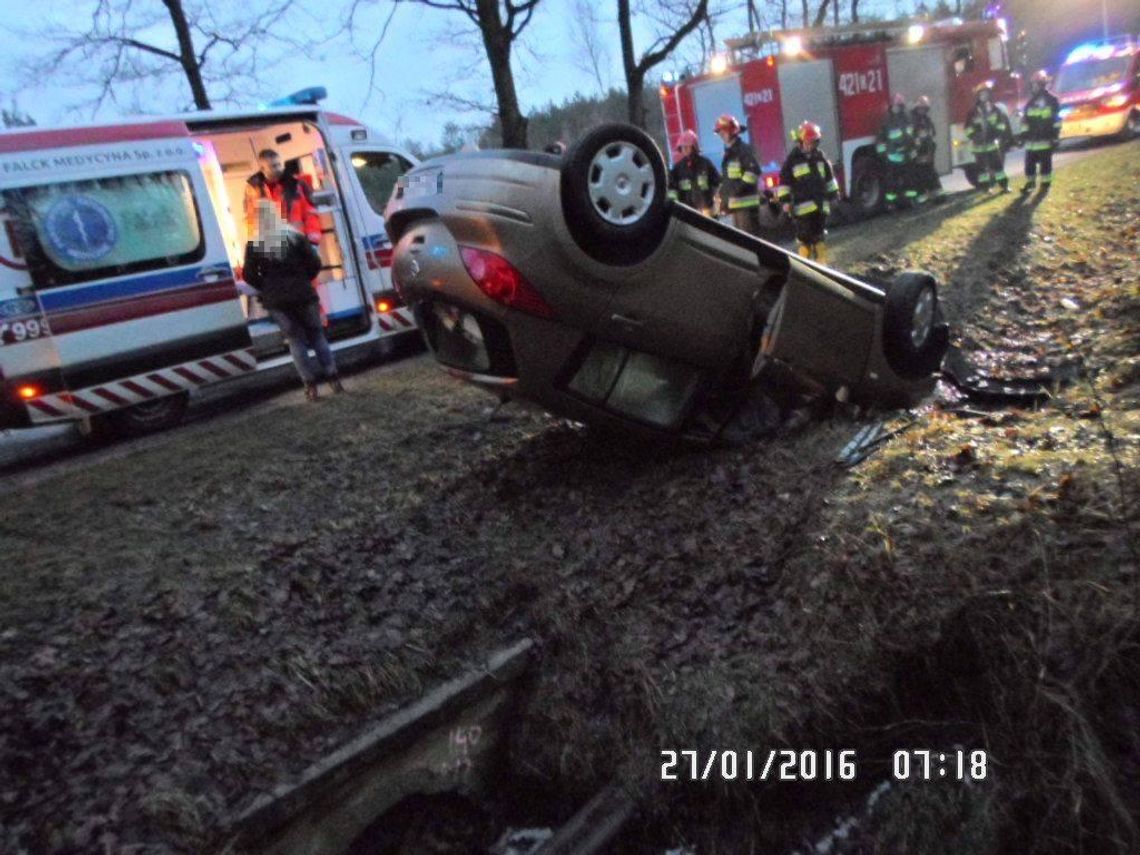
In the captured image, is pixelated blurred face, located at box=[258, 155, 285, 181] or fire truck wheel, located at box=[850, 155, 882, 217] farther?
fire truck wheel, located at box=[850, 155, 882, 217]

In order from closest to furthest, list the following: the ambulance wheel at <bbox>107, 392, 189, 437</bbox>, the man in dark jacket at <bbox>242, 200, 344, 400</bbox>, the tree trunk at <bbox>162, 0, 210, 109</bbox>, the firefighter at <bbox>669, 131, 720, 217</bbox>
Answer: the man in dark jacket at <bbox>242, 200, 344, 400</bbox> < the ambulance wheel at <bbox>107, 392, 189, 437</bbox> < the firefighter at <bbox>669, 131, 720, 217</bbox> < the tree trunk at <bbox>162, 0, 210, 109</bbox>

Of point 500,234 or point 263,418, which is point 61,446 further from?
point 500,234

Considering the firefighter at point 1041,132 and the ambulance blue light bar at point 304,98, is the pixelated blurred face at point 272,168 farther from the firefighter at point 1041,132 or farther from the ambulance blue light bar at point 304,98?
the firefighter at point 1041,132

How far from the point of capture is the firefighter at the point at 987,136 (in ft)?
48.0

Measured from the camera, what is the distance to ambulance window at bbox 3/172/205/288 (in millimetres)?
6469

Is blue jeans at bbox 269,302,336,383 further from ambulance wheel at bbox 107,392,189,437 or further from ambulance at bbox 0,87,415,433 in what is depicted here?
ambulance wheel at bbox 107,392,189,437

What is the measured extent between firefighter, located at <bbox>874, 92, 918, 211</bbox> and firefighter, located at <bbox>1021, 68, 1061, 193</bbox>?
6.11 ft

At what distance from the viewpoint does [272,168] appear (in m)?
7.14

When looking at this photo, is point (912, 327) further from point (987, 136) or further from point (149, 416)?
point (987, 136)

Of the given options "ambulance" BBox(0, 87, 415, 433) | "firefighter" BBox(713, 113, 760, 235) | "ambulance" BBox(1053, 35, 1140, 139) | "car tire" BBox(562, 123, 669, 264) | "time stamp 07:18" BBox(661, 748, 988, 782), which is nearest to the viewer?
"time stamp 07:18" BBox(661, 748, 988, 782)

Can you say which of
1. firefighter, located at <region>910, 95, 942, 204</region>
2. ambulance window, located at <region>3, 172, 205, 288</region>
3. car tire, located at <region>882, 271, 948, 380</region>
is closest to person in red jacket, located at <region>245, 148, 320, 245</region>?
ambulance window, located at <region>3, 172, 205, 288</region>

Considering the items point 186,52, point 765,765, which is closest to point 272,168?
point 765,765

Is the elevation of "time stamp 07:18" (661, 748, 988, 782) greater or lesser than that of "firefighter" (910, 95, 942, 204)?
lesser

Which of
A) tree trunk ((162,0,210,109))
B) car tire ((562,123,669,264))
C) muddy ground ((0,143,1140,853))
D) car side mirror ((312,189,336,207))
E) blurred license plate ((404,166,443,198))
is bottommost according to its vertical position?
muddy ground ((0,143,1140,853))
